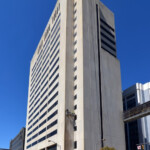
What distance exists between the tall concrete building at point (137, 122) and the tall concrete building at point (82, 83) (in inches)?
621

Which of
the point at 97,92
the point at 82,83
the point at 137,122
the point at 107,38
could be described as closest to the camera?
the point at 82,83

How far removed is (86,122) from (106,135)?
8168 mm

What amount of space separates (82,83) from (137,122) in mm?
34851

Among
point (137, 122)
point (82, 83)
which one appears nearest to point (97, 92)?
point (82, 83)

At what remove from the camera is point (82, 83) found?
55.0 meters

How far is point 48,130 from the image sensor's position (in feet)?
223

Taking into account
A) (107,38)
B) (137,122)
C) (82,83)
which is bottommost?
(137,122)

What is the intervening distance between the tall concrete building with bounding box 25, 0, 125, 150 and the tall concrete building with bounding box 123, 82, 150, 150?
15.8 meters

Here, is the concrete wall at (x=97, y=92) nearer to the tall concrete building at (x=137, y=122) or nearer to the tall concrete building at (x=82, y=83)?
the tall concrete building at (x=82, y=83)

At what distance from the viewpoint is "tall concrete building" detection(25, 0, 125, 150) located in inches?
2091

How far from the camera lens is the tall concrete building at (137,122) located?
72.6 meters

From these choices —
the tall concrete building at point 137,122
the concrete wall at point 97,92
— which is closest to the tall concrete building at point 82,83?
the concrete wall at point 97,92

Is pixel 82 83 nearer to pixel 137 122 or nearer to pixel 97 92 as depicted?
pixel 97 92

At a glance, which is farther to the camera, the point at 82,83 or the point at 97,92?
the point at 97,92
